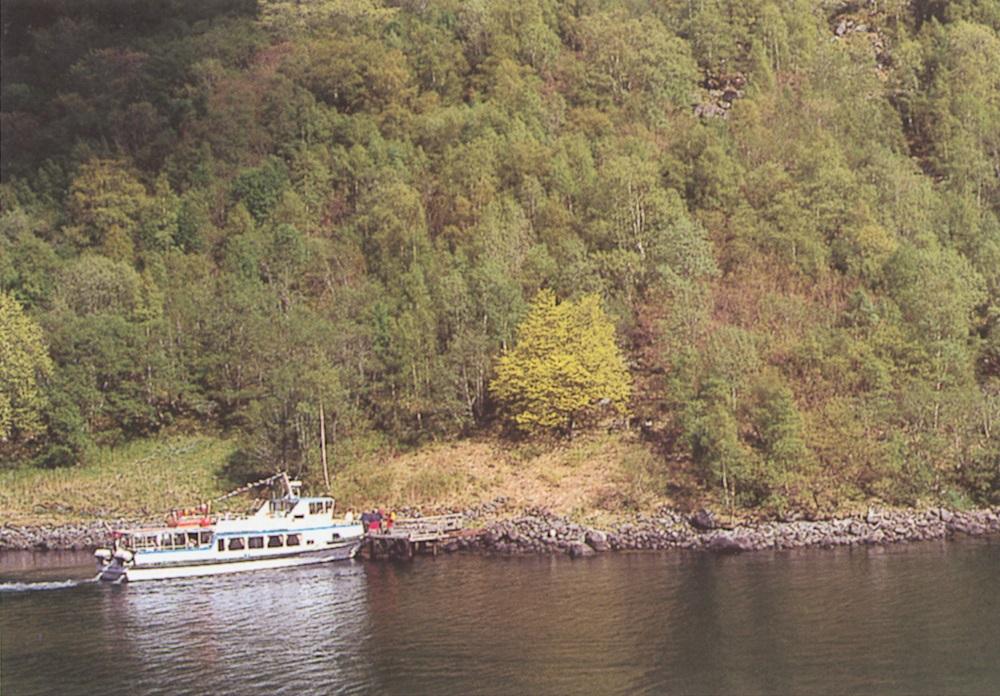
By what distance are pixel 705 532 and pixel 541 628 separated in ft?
77.4

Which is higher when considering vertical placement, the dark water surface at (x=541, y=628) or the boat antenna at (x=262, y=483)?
the boat antenna at (x=262, y=483)

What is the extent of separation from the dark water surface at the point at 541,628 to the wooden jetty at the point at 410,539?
403 cm

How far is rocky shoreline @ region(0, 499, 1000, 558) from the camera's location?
216ft

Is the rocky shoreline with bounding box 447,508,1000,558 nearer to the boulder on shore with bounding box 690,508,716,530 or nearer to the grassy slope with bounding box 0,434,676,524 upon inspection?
the boulder on shore with bounding box 690,508,716,530

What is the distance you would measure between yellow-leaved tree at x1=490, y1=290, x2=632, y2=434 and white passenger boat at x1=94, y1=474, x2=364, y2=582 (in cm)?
1896

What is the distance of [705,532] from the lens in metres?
69.1

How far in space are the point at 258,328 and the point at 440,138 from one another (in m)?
38.5

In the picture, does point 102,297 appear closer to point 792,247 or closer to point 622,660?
point 792,247

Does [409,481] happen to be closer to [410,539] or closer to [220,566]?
[410,539]

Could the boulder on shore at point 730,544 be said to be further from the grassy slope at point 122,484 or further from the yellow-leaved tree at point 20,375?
the yellow-leaved tree at point 20,375

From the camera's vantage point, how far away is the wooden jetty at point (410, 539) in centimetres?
7025

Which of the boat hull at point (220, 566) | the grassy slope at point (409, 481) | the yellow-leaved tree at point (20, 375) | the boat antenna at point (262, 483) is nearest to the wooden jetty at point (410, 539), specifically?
the boat hull at point (220, 566)

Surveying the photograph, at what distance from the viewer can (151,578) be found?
67.0m

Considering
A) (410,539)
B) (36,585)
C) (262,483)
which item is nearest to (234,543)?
(262,483)
